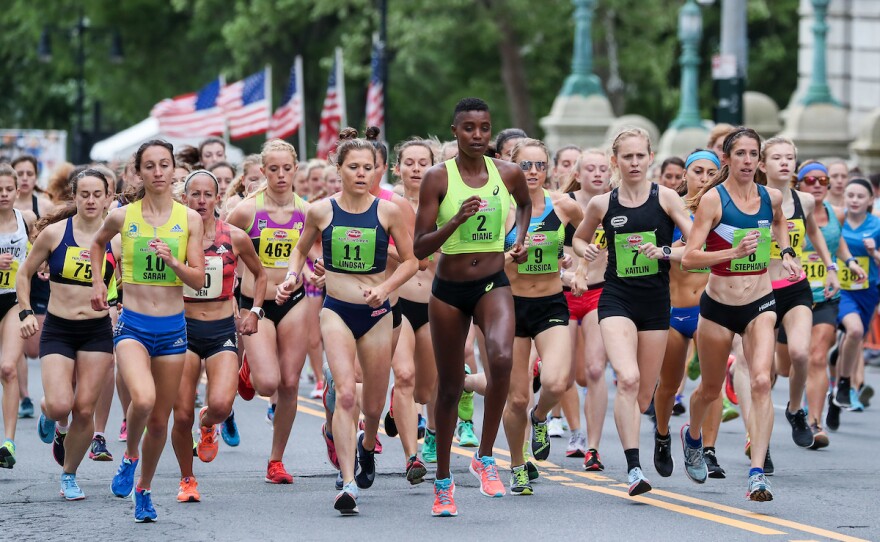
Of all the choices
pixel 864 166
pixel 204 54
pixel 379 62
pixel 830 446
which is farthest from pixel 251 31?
pixel 830 446

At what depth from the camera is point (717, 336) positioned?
10.9 meters

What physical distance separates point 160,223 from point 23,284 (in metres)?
1.47

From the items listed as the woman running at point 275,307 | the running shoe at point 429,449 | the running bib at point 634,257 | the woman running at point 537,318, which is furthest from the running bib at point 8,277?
the running bib at point 634,257

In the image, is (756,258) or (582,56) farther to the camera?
(582,56)

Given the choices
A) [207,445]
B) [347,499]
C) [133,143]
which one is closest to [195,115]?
[133,143]

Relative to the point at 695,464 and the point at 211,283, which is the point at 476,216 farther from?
the point at 695,464

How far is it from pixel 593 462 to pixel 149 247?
3487mm

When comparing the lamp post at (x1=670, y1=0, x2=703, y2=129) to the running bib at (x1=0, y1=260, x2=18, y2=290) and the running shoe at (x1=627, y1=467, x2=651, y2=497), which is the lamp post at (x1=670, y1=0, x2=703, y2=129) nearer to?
the running bib at (x1=0, y1=260, x2=18, y2=290)

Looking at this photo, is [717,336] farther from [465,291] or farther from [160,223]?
[160,223]

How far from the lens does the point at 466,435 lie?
43.5ft

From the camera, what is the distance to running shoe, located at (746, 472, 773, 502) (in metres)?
10.2

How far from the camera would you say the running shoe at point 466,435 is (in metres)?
13.2

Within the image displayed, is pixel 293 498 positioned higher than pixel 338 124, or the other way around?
pixel 338 124

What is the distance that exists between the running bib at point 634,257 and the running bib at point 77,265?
10.4 ft
